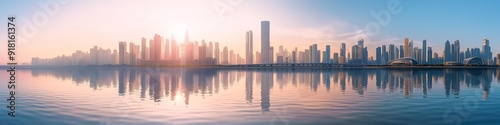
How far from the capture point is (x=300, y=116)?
29328 millimetres

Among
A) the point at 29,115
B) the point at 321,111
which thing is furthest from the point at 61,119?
the point at 321,111

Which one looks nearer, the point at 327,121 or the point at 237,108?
the point at 327,121

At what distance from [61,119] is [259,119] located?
50.6 ft

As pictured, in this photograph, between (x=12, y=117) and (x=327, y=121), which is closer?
(x=327, y=121)

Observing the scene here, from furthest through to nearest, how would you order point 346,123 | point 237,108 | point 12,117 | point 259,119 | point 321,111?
point 237,108, point 321,111, point 12,117, point 259,119, point 346,123

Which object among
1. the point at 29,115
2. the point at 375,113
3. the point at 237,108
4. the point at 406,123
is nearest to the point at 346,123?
the point at 406,123

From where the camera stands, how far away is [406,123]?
83.7ft

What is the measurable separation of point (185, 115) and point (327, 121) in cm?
1135

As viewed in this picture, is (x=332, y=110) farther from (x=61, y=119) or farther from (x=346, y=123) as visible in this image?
(x=61, y=119)

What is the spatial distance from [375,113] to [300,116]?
6532mm

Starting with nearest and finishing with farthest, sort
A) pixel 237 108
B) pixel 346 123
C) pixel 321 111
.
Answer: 1. pixel 346 123
2. pixel 321 111
3. pixel 237 108

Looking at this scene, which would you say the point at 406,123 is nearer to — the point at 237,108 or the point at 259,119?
the point at 259,119

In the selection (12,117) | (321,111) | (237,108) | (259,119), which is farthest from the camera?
(237,108)

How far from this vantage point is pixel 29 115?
31250 mm
